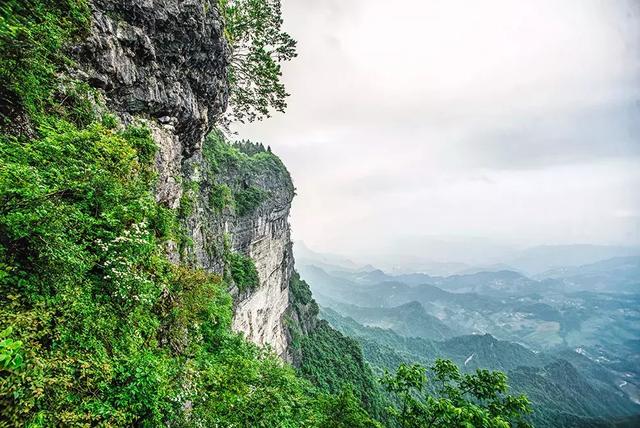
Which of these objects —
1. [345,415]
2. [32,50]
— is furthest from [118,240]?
[345,415]

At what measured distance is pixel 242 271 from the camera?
2631 centimetres

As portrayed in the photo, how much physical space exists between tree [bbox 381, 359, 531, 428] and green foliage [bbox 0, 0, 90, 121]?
13.3 metres

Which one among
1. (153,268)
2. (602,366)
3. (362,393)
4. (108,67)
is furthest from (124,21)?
(602,366)

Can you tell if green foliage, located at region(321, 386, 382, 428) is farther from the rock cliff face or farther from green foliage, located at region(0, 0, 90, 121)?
green foliage, located at region(0, 0, 90, 121)

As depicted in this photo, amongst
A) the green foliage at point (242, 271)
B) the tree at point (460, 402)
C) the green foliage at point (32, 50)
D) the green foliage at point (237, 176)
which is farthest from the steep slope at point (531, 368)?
the green foliage at point (32, 50)

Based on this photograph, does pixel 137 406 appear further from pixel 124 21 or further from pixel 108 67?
pixel 124 21

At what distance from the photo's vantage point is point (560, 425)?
3108 inches

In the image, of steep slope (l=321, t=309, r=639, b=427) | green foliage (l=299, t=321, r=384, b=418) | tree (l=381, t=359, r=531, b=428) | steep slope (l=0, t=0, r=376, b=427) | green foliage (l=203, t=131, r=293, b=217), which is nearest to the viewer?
steep slope (l=0, t=0, r=376, b=427)

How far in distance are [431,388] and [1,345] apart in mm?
111256

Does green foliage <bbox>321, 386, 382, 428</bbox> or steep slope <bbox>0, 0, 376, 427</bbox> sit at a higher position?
steep slope <bbox>0, 0, 376, 427</bbox>

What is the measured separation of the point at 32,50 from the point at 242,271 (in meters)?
21.5

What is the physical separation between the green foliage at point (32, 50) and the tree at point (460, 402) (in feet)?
43.5

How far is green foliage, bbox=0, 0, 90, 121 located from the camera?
6.40 m

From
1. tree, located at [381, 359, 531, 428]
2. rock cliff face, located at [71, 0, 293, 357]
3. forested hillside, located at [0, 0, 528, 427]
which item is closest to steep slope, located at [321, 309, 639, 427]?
tree, located at [381, 359, 531, 428]
